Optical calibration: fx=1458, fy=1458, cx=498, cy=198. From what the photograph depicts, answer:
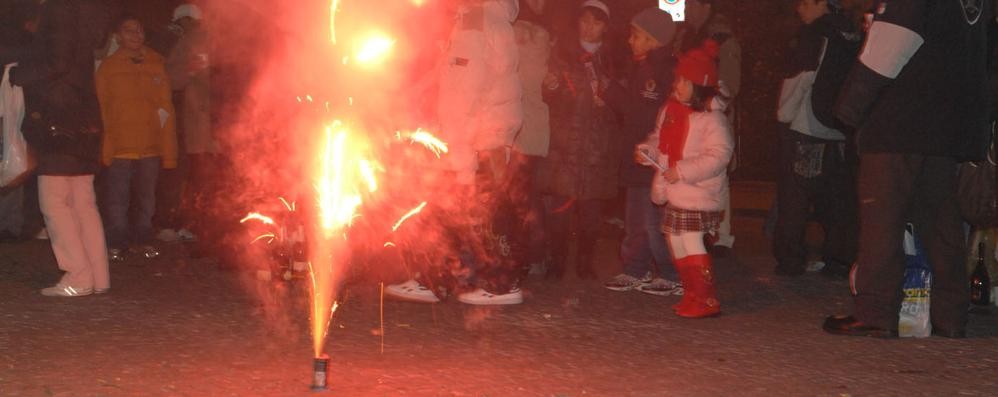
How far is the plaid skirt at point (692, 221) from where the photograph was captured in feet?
28.8

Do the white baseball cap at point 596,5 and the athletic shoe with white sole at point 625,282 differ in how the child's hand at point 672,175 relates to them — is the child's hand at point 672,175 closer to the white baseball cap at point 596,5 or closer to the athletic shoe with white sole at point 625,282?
the athletic shoe with white sole at point 625,282

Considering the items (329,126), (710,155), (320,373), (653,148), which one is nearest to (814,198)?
(653,148)

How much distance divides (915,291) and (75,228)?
5.13 metres

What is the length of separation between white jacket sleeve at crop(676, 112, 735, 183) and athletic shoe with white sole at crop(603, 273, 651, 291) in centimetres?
139

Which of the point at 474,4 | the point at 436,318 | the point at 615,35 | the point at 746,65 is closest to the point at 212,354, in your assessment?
the point at 436,318

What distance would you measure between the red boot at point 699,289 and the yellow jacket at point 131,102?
5077 mm

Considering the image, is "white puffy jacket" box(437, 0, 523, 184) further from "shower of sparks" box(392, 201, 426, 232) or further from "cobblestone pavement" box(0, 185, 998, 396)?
"cobblestone pavement" box(0, 185, 998, 396)

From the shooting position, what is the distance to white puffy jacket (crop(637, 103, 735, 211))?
8.66 meters

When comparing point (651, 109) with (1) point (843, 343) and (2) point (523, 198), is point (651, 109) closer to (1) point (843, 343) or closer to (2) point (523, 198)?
(2) point (523, 198)

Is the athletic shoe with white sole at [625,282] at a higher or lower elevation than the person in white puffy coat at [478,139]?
lower

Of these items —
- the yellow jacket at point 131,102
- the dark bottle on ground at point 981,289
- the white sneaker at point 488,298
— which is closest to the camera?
the white sneaker at point 488,298

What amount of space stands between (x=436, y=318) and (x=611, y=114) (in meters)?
2.58

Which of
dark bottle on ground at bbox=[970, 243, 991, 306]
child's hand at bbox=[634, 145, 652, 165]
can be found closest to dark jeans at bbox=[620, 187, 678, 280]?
child's hand at bbox=[634, 145, 652, 165]

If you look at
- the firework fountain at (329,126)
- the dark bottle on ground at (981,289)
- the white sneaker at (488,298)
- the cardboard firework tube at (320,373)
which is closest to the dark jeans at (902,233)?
the dark bottle on ground at (981,289)
